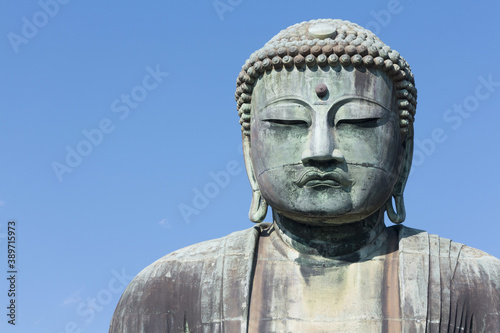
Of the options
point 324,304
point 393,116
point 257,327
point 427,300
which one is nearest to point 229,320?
point 257,327

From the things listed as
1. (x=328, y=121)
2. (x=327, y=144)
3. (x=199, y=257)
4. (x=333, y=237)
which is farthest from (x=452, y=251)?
(x=199, y=257)

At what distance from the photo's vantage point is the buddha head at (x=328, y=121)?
Answer: 12102 mm

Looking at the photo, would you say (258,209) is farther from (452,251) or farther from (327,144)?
(452,251)

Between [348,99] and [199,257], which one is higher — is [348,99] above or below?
above

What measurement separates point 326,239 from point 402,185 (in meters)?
1.13

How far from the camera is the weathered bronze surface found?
12070 mm

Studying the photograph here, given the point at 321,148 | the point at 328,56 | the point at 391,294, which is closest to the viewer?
the point at 321,148

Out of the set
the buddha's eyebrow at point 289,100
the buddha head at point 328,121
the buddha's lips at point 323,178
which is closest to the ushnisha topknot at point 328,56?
the buddha head at point 328,121

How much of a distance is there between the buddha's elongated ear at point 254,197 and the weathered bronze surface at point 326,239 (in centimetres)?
2

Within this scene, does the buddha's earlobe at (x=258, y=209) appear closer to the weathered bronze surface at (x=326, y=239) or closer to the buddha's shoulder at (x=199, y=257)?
the weathered bronze surface at (x=326, y=239)

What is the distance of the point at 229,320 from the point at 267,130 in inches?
83.2

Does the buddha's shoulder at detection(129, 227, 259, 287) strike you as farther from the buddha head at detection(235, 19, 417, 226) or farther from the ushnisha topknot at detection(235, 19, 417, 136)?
the ushnisha topknot at detection(235, 19, 417, 136)

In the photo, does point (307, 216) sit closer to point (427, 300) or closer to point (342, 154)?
point (342, 154)

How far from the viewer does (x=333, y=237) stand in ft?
41.3
